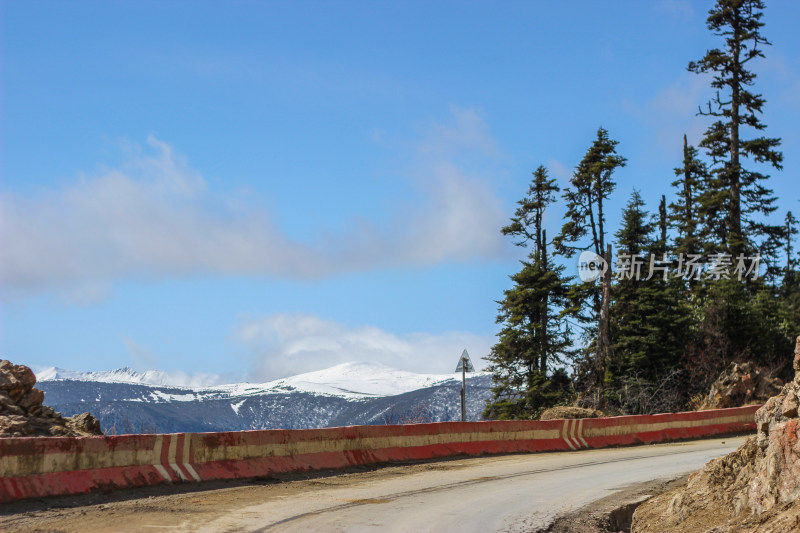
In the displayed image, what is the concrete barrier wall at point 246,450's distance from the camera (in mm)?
10289

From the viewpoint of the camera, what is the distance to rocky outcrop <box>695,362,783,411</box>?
32844 millimetres

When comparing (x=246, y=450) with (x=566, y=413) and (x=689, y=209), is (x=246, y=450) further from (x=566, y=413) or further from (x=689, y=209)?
(x=689, y=209)

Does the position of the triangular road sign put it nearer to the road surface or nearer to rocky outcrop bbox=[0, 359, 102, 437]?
Result: the road surface

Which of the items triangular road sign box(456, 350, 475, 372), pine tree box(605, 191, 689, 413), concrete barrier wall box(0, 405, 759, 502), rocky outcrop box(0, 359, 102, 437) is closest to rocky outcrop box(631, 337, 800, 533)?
concrete barrier wall box(0, 405, 759, 502)

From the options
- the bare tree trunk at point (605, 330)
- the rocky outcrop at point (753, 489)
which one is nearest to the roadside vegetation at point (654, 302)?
the bare tree trunk at point (605, 330)

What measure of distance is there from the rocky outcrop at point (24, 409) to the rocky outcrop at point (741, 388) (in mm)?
26836

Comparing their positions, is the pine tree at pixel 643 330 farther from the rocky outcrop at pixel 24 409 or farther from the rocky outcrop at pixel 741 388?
the rocky outcrop at pixel 24 409

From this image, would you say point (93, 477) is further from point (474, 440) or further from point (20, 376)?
point (474, 440)

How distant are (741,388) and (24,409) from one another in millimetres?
28239

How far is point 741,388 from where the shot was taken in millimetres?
32938

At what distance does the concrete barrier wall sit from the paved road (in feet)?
3.05

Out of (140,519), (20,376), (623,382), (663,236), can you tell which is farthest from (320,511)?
(663,236)

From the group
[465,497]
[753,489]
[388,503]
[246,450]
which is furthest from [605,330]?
[753,489]

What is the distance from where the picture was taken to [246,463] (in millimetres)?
13312
